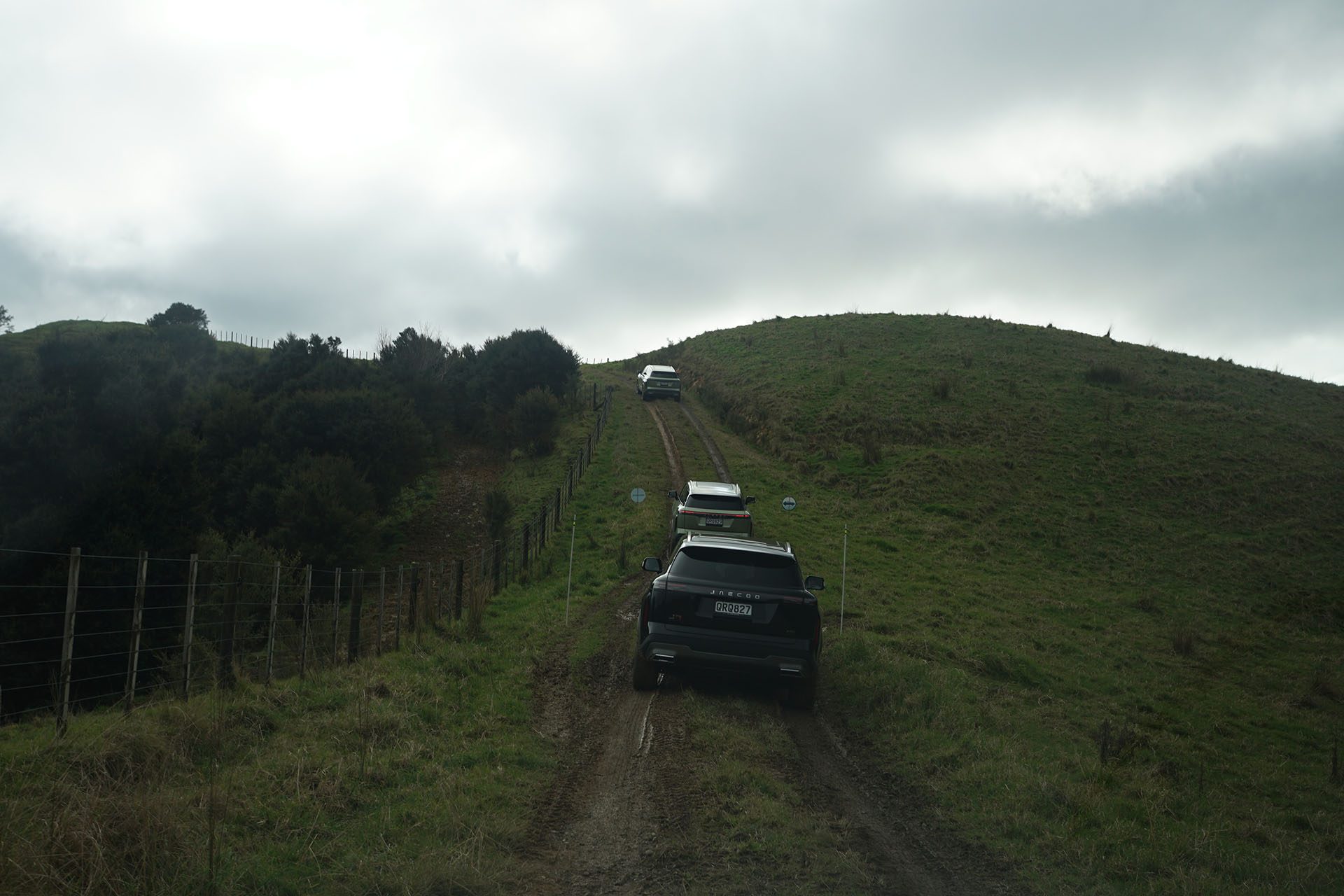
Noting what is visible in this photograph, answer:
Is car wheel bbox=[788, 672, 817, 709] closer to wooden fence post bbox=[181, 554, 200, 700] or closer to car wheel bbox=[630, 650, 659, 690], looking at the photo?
car wheel bbox=[630, 650, 659, 690]

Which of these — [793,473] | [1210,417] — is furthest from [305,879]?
[1210,417]

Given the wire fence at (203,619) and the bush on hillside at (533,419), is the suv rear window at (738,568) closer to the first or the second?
the wire fence at (203,619)

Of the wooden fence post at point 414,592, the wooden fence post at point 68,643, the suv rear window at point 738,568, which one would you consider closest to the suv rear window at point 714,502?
the wooden fence post at point 414,592

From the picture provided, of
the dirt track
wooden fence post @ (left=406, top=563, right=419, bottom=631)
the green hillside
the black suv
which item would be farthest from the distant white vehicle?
the black suv

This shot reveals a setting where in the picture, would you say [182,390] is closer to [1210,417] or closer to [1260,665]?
[1260,665]

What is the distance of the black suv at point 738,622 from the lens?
1009 centimetres

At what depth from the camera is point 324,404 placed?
119 feet

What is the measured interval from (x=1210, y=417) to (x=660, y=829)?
4468 centimetres

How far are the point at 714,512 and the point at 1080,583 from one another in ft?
34.4

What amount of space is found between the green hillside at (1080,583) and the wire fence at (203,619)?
21.5 feet

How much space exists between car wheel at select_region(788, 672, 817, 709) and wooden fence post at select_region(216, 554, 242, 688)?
6.17 meters

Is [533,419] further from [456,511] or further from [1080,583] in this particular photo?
[1080,583]

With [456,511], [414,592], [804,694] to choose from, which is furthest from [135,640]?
[456,511]

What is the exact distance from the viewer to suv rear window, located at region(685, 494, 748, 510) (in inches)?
854
